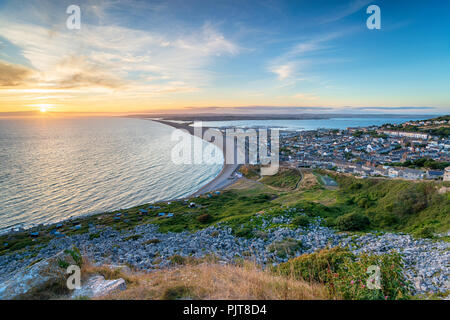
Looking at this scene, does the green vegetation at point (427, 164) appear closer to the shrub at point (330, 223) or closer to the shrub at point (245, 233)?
the shrub at point (330, 223)

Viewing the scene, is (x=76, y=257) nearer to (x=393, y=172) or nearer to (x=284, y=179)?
(x=284, y=179)

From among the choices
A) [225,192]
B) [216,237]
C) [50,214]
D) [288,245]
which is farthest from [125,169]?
[288,245]

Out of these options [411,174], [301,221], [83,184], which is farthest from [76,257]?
[411,174]

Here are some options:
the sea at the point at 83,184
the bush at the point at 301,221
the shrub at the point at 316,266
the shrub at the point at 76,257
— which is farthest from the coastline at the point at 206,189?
the shrub at the point at 316,266

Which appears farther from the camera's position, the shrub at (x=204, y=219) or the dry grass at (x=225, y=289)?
the shrub at (x=204, y=219)

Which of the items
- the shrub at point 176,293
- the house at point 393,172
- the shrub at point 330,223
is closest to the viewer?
the shrub at point 176,293

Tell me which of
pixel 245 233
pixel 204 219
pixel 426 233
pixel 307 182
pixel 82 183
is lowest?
pixel 204 219

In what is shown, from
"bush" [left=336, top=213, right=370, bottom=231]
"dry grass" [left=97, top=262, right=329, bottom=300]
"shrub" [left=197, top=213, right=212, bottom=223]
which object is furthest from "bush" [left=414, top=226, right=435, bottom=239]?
"shrub" [left=197, top=213, right=212, bottom=223]

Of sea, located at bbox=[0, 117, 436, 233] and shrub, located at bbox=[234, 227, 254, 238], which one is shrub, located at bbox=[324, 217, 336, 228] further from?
sea, located at bbox=[0, 117, 436, 233]

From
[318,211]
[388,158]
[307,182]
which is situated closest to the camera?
[318,211]
